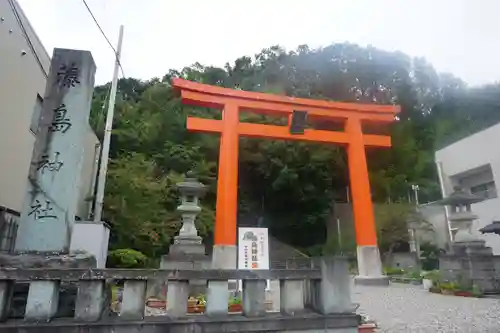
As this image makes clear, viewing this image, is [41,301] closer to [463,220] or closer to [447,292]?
[447,292]

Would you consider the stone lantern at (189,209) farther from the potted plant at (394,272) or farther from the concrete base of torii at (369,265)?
the potted plant at (394,272)

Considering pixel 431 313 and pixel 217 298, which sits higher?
pixel 217 298

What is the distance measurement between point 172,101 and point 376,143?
13.8m

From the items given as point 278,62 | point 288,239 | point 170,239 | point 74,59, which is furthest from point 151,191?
point 278,62

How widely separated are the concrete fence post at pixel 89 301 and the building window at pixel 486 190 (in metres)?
18.2

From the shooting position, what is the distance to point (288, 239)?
2120cm

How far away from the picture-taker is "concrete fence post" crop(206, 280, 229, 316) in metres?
3.11

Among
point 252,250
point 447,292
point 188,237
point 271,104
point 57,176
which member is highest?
point 271,104

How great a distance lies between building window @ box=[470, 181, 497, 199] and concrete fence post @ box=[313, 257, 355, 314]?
16.4 m

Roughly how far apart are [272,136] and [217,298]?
10077mm

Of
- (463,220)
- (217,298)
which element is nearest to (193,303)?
(217,298)

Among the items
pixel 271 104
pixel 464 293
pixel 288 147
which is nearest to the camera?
pixel 464 293

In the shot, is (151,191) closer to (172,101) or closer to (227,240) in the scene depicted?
(227,240)

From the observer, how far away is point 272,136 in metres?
12.9
